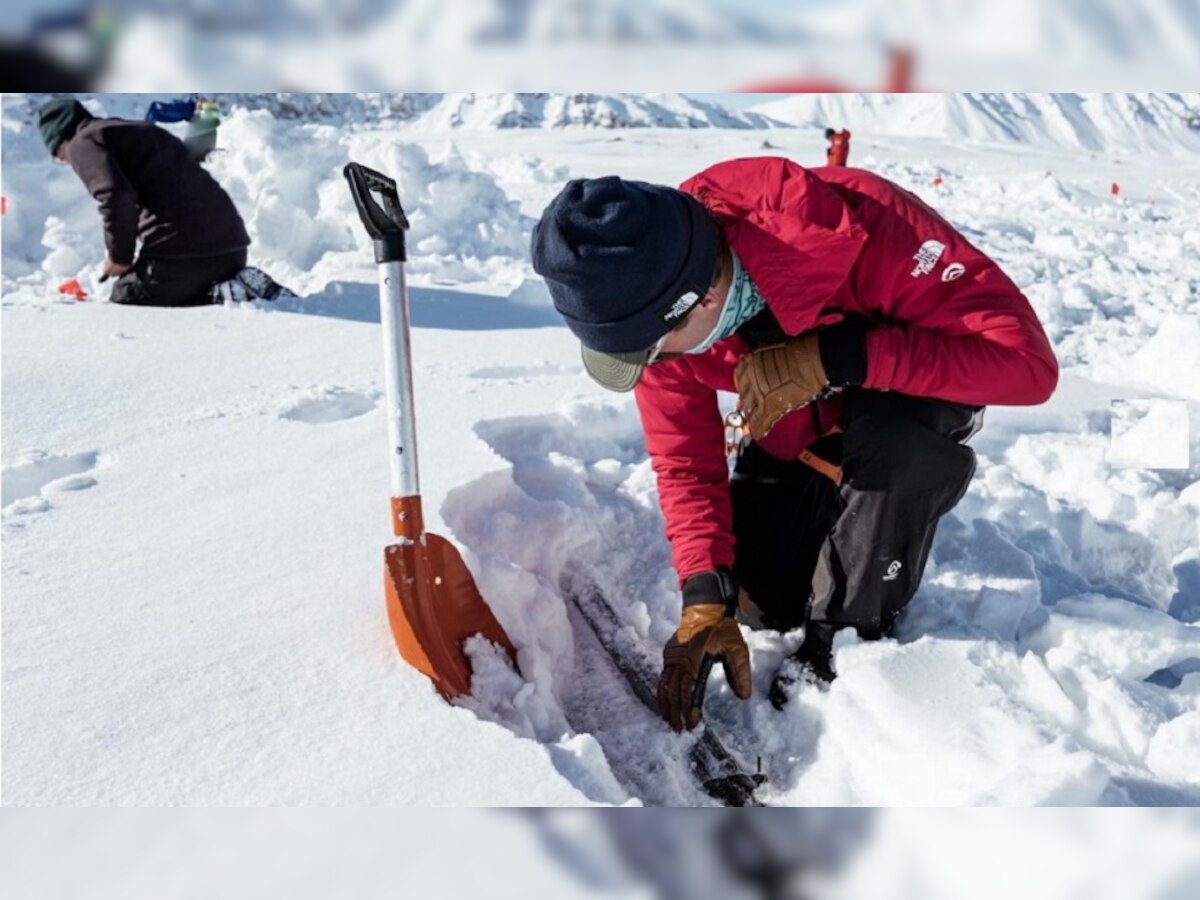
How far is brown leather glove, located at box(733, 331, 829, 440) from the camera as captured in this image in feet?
5.19

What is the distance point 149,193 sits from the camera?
A: 4289mm

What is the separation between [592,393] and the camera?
2.97 metres

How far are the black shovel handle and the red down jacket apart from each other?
0.51 meters

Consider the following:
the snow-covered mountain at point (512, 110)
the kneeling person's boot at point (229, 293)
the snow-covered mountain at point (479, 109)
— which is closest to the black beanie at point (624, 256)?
the snow-covered mountain at point (479, 109)

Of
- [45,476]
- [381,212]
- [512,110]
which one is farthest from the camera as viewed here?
[512,110]

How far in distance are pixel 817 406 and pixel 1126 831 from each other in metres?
1.16

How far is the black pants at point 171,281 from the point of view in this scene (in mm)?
4164

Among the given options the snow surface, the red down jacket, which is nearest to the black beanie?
the red down jacket

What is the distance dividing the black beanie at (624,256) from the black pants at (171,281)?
3322 mm

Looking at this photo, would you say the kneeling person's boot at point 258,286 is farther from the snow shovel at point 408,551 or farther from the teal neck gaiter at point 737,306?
the teal neck gaiter at point 737,306

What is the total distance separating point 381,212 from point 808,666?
44.7 inches

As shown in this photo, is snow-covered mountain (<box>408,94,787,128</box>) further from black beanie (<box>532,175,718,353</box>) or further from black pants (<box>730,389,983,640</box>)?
black beanie (<box>532,175,718,353</box>)

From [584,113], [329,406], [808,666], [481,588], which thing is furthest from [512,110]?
[808,666]

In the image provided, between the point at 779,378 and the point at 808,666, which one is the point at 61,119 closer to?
the point at 779,378
